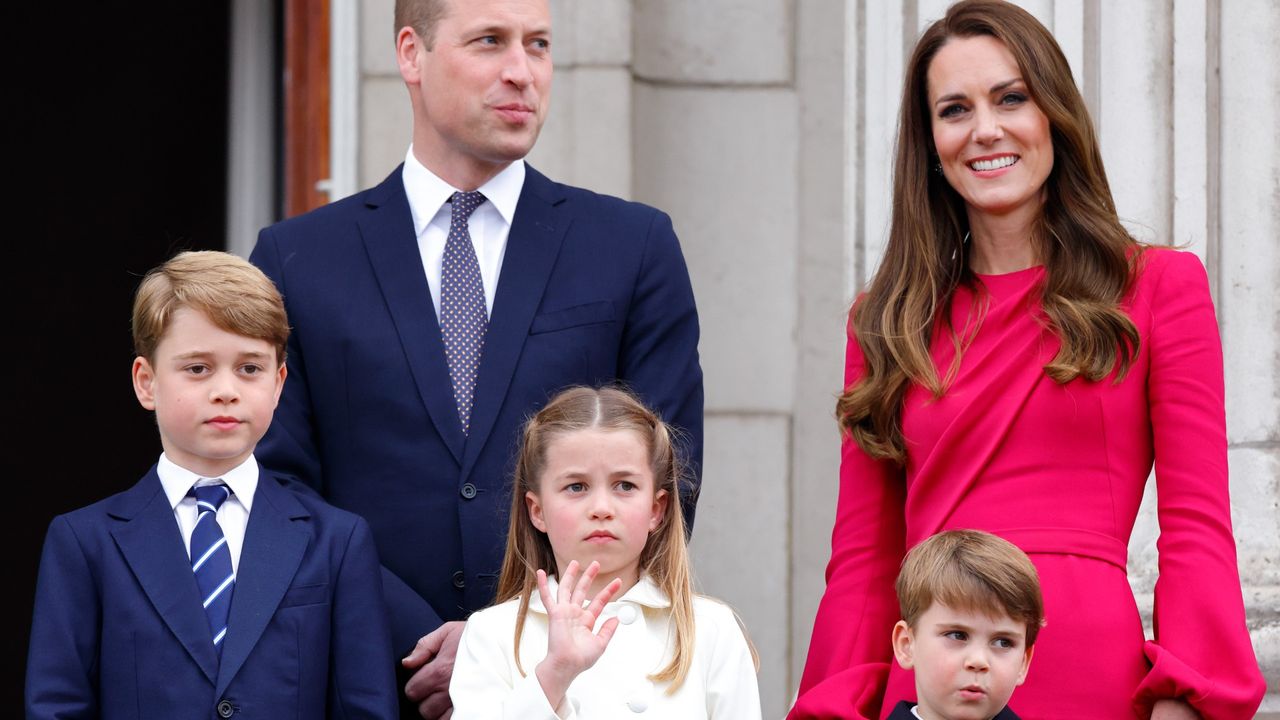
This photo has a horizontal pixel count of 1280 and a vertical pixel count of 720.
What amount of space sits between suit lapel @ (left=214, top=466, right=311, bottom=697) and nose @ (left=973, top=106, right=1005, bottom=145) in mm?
1314

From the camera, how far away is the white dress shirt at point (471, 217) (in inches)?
132

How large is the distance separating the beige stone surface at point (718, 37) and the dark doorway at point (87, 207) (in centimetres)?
303

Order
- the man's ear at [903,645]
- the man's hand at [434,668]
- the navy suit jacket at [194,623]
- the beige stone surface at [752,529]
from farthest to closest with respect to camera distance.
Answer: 1. the beige stone surface at [752,529]
2. the man's hand at [434,668]
3. the navy suit jacket at [194,623]
4. the man's ear at [903,645]

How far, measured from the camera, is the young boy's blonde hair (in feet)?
9.57

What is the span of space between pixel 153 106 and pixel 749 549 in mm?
3967

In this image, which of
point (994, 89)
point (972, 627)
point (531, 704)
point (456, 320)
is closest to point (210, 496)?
point (456, 320)

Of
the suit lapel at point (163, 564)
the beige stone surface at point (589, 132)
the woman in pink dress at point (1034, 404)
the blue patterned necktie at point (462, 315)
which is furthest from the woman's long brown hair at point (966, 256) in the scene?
the beige stone surface at point (589, 132)

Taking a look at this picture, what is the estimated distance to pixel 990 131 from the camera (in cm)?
293

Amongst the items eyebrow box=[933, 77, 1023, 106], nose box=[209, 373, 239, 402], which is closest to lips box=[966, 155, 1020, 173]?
eyebrow box=[933, 77, 1023, 106]

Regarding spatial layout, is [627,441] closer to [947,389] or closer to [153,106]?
Result: [947,389]

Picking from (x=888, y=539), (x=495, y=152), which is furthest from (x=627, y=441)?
(x=495, y=152)

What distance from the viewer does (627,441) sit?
2.88 m

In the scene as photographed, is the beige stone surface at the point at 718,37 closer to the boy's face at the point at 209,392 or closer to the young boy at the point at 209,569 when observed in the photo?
the young boy at the point at 209,569

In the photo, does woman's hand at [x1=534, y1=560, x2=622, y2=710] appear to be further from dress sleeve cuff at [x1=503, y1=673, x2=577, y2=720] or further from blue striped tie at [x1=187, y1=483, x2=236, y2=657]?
blue striped tie at [x1=187, y1=483, x2=236, y2=657]
